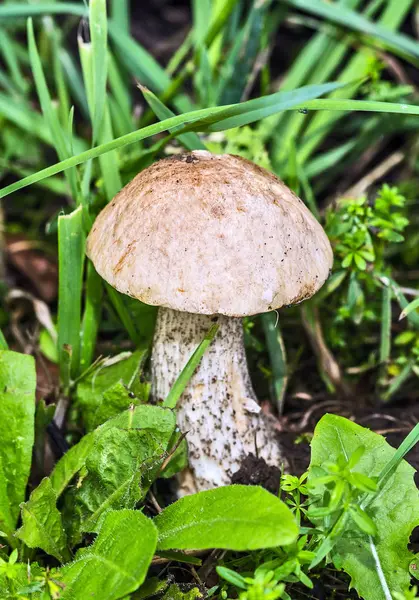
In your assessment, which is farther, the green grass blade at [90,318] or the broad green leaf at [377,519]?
the green grass blade at [90,318]

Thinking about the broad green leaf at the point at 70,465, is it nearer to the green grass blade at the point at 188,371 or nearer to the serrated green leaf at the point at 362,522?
the green grass blade at the point at 188,371

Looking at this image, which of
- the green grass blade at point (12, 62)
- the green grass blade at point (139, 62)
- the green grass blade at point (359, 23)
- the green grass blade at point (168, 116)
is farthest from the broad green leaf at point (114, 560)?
the green grass blade at point (359, 23)

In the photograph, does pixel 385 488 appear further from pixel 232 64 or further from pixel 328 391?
pixel 232 64

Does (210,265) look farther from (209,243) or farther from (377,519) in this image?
(377,519)

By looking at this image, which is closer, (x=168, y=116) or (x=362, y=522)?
(x=362, y=522)

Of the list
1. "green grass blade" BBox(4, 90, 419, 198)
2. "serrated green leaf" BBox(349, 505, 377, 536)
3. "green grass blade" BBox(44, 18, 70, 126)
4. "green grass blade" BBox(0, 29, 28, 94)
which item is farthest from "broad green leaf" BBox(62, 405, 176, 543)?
"green grass blade" BBox(0, 29, 28, 94)

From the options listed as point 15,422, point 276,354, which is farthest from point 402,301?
point 15,422
